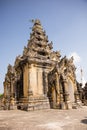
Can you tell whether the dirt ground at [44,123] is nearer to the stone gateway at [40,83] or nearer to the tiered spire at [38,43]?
the stone gateway at [40,83]

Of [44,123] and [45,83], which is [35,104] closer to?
[45,83]

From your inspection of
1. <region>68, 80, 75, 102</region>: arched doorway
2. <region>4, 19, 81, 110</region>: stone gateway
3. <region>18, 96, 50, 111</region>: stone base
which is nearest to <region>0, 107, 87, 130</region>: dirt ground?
<region>18, 96, 50, 111</region>: stone base

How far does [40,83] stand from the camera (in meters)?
15.1

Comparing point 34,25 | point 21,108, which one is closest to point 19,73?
point 21,108

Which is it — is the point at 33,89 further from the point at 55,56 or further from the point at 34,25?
the point at 34,25

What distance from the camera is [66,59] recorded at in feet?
52.9

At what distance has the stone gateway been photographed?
14.0 metres

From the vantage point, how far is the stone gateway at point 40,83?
1402 centimetres

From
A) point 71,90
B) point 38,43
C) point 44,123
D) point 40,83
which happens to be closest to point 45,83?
point 40,83

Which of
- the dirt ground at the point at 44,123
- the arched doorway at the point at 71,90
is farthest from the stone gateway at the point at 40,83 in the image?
the dirt ground at the point at 44,123

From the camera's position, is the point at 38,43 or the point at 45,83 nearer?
the point at 45,83

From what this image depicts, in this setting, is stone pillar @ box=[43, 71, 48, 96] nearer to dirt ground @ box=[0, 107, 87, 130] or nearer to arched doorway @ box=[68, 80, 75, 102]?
arched doorway @ box=[68, 80, 75, 102]

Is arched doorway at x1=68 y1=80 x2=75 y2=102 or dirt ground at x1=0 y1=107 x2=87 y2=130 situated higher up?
arched doorway at x1=68 y1=80 x2=75 y2=102

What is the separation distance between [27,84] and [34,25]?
945 centimetres
